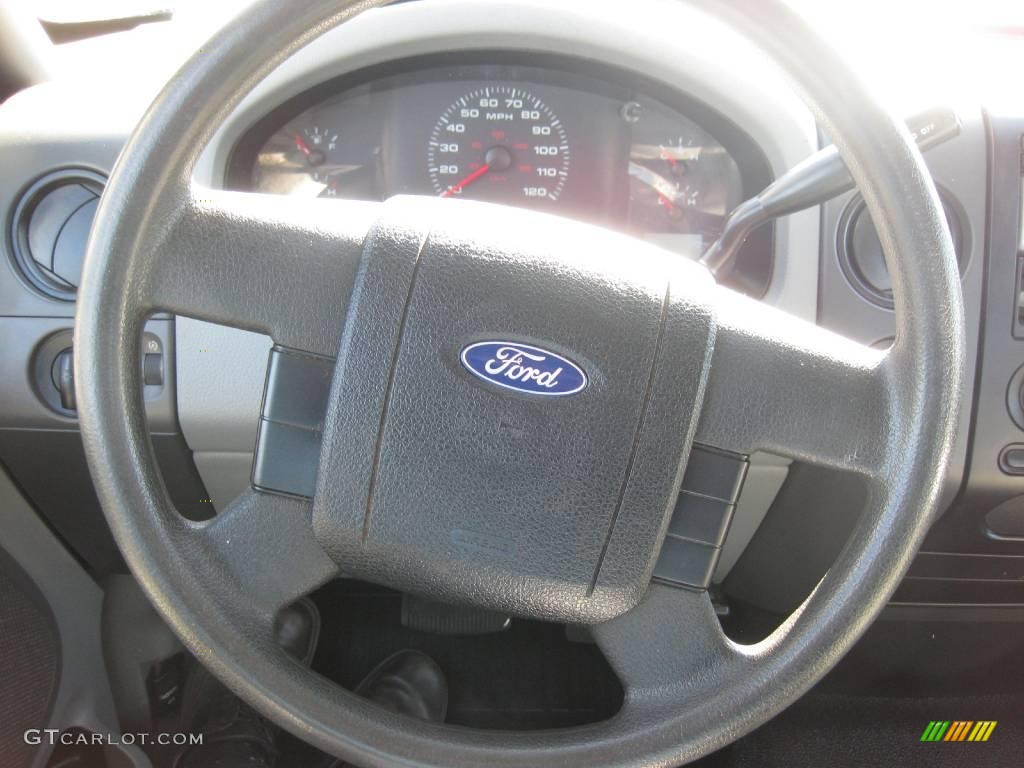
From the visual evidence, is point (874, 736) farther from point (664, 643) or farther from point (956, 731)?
point (664, 643)

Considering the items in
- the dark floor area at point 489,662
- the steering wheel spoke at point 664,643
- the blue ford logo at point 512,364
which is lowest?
the dark floor area at point 489,662

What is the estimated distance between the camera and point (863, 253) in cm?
112

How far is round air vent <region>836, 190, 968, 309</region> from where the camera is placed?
1.11m

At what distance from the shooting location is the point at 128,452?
2.28ft

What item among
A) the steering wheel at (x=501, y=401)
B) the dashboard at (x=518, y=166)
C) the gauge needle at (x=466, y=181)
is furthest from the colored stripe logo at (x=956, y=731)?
the gauge needle at (x=466, y=181)

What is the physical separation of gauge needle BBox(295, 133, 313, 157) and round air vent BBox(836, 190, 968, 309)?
0.70 meters

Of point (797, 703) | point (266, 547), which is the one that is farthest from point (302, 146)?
point (797, 703)

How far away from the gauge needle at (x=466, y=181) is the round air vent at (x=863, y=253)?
1.54 ft

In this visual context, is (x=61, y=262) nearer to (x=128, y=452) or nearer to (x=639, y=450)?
(x=128, y=452)

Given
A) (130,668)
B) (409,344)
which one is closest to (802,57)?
(409,344)

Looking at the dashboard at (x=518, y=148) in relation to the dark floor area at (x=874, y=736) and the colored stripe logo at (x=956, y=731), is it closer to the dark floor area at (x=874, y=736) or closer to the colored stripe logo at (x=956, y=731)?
the dark floor area at (x=874, y=736)

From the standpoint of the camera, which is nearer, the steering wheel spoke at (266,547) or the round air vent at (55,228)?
the steering wheel spoke at (266,547)

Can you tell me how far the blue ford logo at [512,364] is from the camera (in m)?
0.70

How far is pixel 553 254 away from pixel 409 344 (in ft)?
0.44
